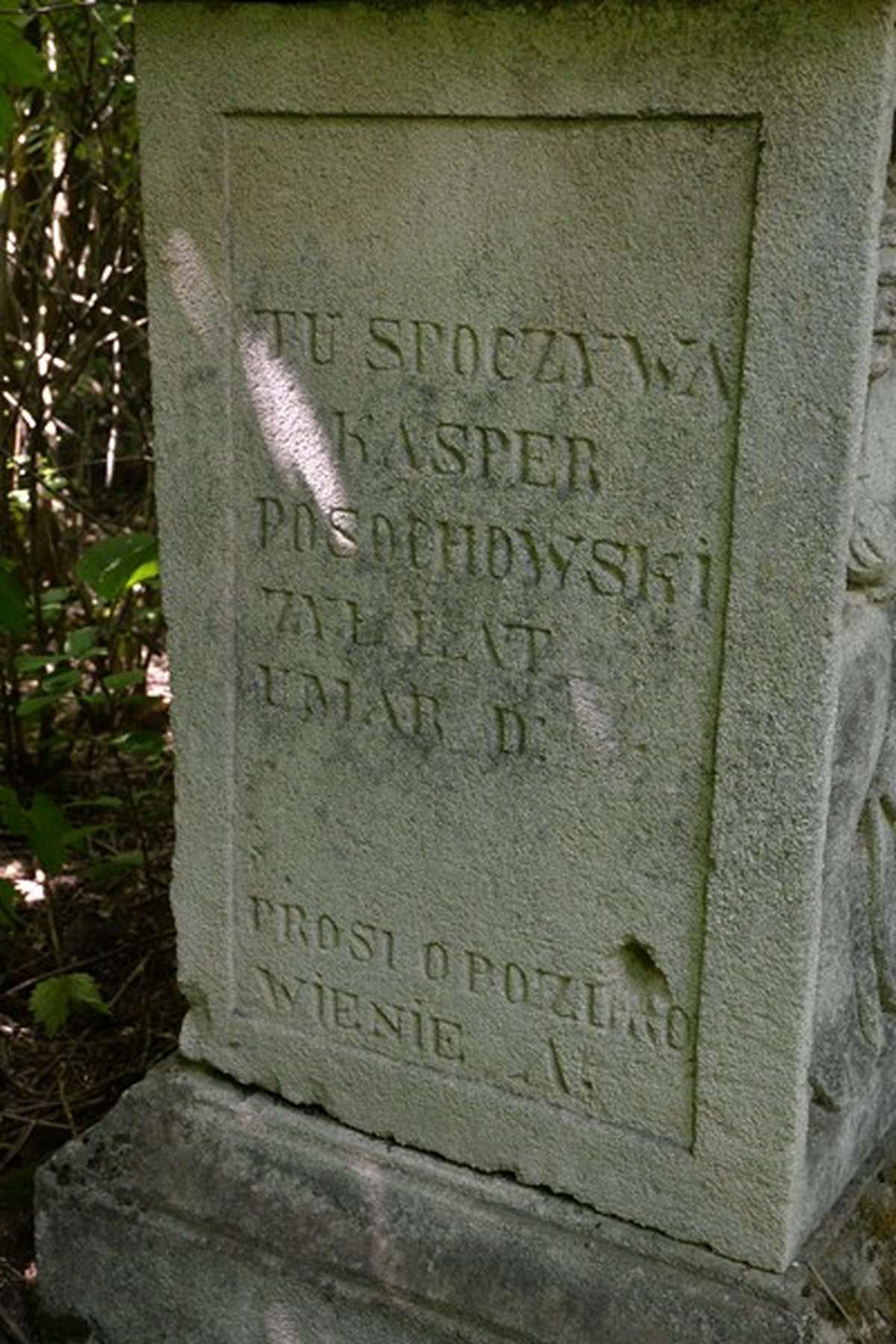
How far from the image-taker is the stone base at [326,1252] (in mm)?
2459

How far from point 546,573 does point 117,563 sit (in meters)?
1.21

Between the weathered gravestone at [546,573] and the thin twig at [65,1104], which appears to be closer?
the weathered gravestone at [546,573]

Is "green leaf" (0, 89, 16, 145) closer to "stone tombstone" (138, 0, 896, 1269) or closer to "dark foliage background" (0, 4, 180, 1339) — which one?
"dark foliage background" (0, 4, 180, 1339)

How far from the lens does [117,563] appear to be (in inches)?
131

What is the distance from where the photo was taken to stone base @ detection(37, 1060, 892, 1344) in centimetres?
246

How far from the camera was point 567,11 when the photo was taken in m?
2.16

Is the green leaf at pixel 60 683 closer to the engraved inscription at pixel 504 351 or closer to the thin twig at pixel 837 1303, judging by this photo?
the engraved inscription at pixel 504 351

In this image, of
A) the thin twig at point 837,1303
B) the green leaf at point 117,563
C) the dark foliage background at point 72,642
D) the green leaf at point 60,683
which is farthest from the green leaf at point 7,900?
the thin twig at point 837,1303

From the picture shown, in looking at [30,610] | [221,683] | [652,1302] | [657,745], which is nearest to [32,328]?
[30,610]

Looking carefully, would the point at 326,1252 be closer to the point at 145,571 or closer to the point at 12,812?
the point at 12,812

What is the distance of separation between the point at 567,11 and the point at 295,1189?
1754 millimetres

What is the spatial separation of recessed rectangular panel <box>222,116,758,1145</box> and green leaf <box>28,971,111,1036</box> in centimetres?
82

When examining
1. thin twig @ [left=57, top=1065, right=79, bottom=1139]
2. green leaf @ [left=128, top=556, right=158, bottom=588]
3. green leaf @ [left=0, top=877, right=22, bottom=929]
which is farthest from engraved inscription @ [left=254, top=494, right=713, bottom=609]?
thin twig @ [left=57, top=1065, right=79, bottom=1139]

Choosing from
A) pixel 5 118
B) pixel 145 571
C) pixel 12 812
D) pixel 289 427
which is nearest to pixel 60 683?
pixel 12 812
